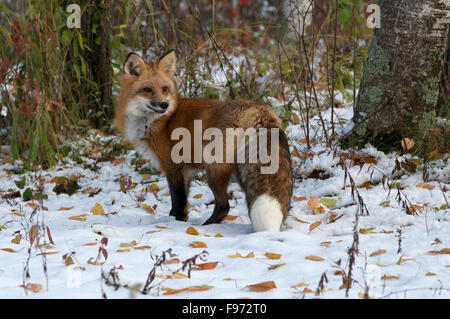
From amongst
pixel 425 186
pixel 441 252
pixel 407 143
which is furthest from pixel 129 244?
pixel 407 143

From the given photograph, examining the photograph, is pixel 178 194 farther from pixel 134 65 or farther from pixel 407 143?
pixel 407 143

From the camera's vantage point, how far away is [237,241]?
3.84 m

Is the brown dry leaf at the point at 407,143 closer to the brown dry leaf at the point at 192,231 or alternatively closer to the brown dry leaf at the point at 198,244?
the brown dry leaf at the point at 192,231

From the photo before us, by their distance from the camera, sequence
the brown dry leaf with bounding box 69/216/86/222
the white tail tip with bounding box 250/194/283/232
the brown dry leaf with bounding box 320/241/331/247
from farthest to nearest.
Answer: the brown dry leaf with bounding box 69/216/86/222
the white tail tip with bounding box 250/194/283/232
the brown dry leaf with bounding box 320/241/331/247

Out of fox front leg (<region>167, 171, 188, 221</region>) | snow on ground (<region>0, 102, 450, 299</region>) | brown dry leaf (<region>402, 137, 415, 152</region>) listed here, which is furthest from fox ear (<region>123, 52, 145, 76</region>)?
brown dry leaf (<region>402, 137, 415, 152</region>)

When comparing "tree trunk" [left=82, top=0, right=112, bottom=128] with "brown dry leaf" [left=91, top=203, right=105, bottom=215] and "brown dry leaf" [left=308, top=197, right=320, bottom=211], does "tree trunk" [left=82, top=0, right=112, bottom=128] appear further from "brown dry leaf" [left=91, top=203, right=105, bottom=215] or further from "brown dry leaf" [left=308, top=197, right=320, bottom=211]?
"brown dry leaf" [left=308, top=197, right=320, bottom=211]

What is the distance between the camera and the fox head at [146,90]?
4918 millimetres

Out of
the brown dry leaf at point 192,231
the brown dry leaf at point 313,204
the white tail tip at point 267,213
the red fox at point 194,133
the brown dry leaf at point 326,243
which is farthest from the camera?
the brown dry leaf at point 313,204

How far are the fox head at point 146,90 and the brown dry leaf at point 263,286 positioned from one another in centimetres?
243

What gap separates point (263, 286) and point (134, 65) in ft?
9.77

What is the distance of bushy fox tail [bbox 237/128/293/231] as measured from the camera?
3904mm

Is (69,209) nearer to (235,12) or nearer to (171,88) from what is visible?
(171,88)

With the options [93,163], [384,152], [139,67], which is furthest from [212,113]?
[93,163]

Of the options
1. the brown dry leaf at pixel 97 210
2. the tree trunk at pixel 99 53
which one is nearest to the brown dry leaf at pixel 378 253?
the brown dry leaf at pixel 97 210
